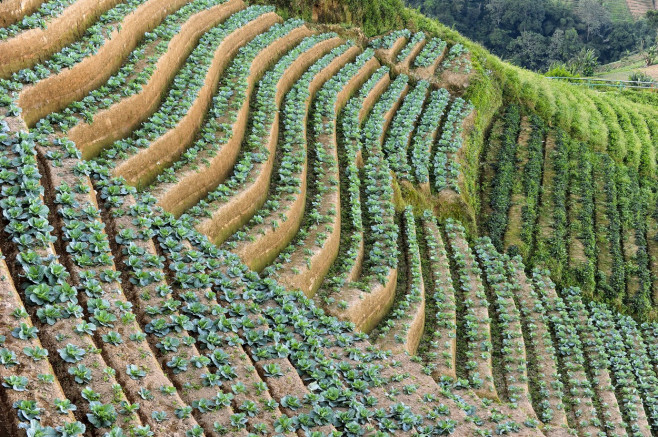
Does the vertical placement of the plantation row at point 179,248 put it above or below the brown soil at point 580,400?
above

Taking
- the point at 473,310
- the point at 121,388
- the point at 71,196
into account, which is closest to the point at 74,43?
the point at 71,196

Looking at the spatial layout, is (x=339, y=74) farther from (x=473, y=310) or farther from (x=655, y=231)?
(x=655, y=231)

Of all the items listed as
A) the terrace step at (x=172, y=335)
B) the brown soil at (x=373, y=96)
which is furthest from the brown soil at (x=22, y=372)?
the brown soil at (x=373, y=96)

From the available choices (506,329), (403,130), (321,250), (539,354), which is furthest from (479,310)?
(403,130)

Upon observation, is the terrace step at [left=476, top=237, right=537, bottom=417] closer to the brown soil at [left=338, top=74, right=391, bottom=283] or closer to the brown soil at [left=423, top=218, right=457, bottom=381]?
the brown soil at [left=423, top=218, right=457, bottom=381]

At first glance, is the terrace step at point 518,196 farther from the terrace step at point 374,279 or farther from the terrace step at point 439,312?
the terrace step at point 374,279

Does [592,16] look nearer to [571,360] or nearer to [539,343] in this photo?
[571,360]
